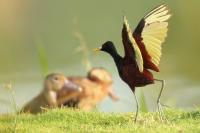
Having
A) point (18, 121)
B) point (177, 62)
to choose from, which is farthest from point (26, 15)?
point (18, 121)

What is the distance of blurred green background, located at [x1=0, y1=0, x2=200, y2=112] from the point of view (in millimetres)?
12570

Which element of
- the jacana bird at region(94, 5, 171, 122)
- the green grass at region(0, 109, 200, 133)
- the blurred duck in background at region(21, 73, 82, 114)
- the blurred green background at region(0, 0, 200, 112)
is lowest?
the green grass at region(0, 109, 200, 133)

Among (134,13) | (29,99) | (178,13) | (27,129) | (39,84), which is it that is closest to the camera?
(27,129)

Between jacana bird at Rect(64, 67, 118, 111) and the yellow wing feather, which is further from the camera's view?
jacana bird at Rect(64, 67, 118, 111)

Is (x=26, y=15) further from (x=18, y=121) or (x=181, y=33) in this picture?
(x=18, y=121)

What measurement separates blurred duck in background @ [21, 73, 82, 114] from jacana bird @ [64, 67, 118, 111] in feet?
0.20

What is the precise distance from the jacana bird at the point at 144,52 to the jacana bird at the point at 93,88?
4.81 meters

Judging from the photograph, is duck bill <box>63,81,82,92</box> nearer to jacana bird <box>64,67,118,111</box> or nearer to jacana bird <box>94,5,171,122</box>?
jacana bird <box>64,67,118,111</box>

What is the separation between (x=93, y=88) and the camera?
1246cm

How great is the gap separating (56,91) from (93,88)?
395 mm

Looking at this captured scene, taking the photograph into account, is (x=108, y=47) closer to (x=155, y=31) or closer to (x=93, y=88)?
(x=155, y=31)

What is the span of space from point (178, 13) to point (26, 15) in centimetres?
193

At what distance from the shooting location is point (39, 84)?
1288 cm

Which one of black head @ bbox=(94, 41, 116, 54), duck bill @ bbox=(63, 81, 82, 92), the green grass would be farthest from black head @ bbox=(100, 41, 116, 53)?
duck bill @ bbox=(63, 81, 82, 92)
